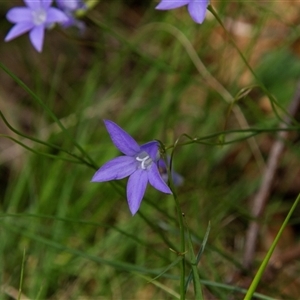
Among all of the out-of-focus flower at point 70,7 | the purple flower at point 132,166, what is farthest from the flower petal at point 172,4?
the out-of-focus flower at point 70,7

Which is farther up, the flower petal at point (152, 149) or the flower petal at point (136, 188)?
the flower petal at point (152, 149)

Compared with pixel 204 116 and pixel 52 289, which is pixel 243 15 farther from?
pixel 52 289

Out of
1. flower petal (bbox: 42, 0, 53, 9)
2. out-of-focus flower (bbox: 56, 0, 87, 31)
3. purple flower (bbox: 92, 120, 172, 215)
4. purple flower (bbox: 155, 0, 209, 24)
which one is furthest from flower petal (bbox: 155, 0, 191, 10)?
out-of-focus flower (bbox: 56, 0, 87, 31)

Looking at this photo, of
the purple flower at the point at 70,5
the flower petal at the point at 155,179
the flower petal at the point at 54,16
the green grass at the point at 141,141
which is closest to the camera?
the flower petal at the point at 155,179

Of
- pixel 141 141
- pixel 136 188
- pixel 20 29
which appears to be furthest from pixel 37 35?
pixel 141 141

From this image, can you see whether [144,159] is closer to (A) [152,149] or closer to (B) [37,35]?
(A) [152,149]

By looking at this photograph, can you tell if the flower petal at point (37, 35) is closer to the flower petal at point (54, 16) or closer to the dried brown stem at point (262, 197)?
the flower petal at point (54, 16)

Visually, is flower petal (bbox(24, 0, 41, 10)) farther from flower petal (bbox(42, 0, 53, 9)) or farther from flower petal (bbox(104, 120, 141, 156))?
flower petal (bbox(104, 120, 141, 156))
